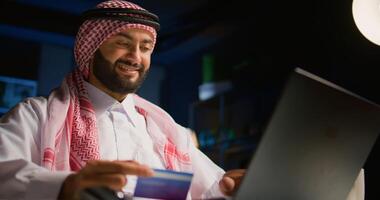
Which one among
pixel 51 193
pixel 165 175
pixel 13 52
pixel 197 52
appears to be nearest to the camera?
pixel 165 175

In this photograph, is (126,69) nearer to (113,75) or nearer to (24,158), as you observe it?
(113,75)

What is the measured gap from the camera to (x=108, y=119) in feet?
5.38

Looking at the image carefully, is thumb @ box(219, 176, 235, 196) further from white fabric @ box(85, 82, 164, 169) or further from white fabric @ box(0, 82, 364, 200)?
white fabric @ box(85, 82, 164, 169)

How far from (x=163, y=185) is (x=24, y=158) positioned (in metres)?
0.45

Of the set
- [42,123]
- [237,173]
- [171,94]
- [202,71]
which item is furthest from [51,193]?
[171,94]

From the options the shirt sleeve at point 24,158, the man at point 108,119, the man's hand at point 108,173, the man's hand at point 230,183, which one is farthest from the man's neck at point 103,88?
the man's hand at point 108,173

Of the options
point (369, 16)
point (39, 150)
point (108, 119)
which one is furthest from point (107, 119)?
point (369, 16)

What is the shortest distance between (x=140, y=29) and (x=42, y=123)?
0.44 metres

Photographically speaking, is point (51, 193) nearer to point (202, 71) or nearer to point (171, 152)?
point (171, 152)

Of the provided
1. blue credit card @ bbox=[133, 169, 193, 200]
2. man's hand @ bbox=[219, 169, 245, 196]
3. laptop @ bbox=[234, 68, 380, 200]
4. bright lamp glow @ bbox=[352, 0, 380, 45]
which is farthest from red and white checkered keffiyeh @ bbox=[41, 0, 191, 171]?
A: bright lamp glow @ bbox=[352, 0, 380, 45]

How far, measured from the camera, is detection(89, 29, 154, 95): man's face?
161cm

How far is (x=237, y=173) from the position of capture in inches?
54.4

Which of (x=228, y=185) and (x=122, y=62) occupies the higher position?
(x=122, y=62)

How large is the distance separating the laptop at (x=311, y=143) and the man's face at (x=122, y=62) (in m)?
0.72
